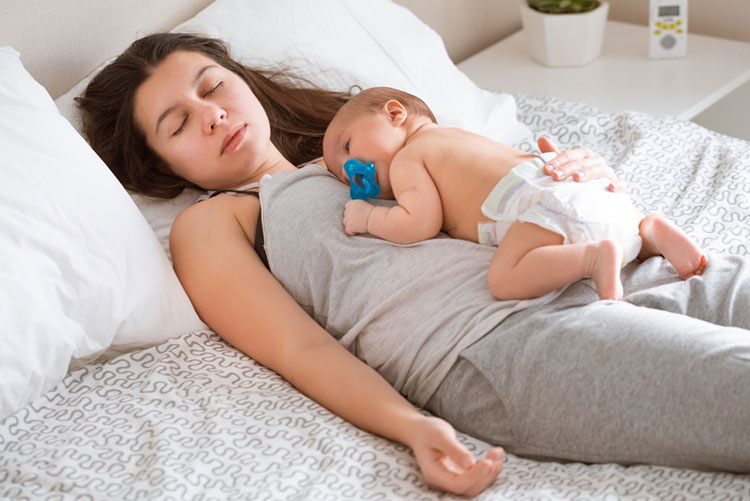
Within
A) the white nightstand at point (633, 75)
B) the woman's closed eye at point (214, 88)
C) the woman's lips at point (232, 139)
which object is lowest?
the white nightstand at point (633, 75)

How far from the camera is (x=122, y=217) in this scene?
4.51 feet

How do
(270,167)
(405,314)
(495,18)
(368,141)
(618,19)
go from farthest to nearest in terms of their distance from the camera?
(618,19) < (495,18) < (270,167) < (368,141) < (405,314)

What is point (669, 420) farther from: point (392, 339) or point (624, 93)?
point (624, 93)

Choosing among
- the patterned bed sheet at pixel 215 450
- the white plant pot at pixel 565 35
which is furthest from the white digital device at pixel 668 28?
the patterned bed sheet at pixel 215 450

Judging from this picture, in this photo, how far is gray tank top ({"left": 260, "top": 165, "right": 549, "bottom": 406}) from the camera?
4.07ft

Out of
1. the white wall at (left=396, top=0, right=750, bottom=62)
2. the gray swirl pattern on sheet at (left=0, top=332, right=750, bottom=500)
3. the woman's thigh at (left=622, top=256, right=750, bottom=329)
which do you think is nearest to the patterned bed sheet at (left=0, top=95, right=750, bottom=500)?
the gray swirl pattern on sheet at (left=0, top=332, right=750, bottom=500)

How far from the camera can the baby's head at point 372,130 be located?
1.41 m

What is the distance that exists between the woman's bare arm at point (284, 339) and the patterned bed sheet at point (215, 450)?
2cm

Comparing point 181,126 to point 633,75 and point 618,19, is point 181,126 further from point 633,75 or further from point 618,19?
point 618,19

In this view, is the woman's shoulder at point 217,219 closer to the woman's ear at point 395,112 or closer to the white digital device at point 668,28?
the woman's ear at point 395,112

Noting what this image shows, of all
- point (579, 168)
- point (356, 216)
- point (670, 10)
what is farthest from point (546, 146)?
point (670, 10)

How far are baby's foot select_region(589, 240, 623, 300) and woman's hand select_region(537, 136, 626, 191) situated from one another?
146mm

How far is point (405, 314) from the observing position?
50.6 inches

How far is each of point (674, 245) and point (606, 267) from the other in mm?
189
